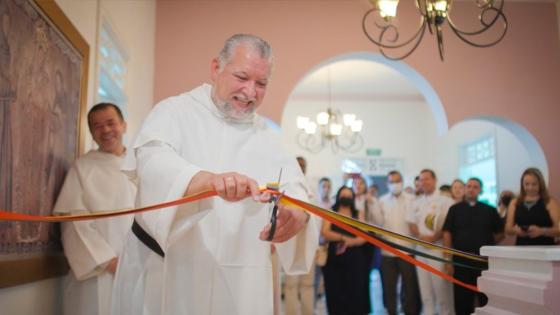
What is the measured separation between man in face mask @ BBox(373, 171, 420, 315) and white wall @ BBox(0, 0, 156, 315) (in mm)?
3220

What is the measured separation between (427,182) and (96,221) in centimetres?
442

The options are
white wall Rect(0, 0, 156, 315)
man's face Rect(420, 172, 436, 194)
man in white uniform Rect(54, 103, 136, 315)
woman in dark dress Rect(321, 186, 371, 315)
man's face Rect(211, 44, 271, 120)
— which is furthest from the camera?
man's face Rect(420, 172, 436, 194)

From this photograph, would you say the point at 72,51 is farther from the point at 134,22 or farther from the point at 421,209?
the point at 421,209

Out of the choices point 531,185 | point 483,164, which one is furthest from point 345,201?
point 483,164

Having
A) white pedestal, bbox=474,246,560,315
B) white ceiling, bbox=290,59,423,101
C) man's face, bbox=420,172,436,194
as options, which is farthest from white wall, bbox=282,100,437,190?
white pedestal, bbox=474,246,560,315

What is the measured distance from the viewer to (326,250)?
6.10 meters

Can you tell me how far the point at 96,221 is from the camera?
3242 mm

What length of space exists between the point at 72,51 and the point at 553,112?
6.17m

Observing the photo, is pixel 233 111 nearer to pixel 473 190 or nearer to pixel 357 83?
pixel 473 190

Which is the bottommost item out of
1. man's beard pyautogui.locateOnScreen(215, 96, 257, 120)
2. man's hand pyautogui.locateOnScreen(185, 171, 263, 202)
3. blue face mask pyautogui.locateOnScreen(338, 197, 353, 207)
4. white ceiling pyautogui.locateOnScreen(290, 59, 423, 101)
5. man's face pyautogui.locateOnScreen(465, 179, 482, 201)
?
blue face mask pyautogui.locateOnScreen(338, 197, 353, 207)

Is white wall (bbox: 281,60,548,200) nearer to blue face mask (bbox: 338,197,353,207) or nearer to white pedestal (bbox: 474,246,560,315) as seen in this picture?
blue face mask (bbox: 338,197,353,207)

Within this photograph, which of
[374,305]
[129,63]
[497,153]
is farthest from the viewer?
[497,153]

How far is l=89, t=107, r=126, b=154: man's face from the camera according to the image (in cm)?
337

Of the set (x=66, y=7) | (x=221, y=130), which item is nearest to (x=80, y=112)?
(x=66, y=7)
